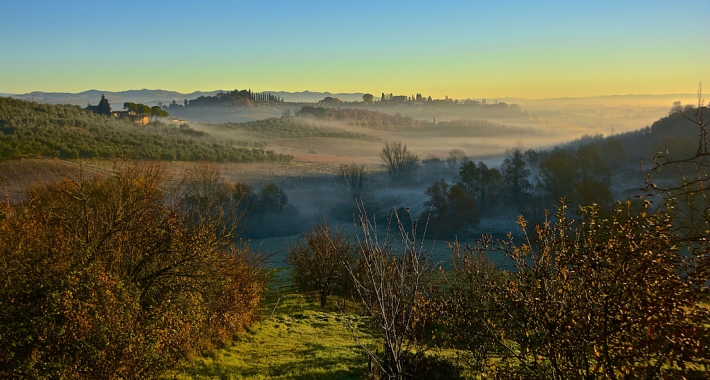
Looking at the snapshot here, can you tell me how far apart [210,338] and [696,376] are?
572 inches

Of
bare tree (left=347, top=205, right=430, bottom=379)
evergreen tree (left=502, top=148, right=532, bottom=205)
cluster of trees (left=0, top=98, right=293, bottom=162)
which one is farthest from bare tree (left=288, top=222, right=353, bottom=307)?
evergreen tree (left=502, top=148, right=532, bottom=205)

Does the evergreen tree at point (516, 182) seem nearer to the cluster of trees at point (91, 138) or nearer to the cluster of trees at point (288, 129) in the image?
the cluster of trees at point (91, 138)

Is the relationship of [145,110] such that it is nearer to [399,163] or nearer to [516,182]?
[399,163]

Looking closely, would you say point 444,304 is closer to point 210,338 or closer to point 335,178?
point 210,338

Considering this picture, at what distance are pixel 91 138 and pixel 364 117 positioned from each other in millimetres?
114366

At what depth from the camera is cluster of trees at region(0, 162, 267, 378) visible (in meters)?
10.4

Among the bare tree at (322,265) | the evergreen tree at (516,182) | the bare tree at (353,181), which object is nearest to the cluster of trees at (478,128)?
the bare tree at (353,181)

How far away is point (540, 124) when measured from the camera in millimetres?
175750

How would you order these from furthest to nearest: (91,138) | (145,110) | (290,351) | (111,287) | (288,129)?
1. (288,129)
2. (145,110)
3. (91,138)
4. (290,351)
5. (111,287)

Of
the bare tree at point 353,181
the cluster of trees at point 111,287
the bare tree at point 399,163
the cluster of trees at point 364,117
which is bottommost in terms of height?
the bare tree at point 353,181

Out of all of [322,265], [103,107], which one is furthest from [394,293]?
[103,107]

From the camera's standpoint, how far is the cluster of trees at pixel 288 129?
151875 millimetres

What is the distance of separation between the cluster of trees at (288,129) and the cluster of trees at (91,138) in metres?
40.3

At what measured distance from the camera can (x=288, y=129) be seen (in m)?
159
